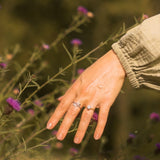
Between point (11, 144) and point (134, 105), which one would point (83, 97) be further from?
point (134, 105)

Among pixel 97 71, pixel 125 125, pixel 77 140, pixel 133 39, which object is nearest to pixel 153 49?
Answer: pixel 133 39

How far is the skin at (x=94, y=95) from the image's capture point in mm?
1276

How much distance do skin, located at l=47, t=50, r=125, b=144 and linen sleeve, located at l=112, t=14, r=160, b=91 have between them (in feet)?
0.13

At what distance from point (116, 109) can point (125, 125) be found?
15.8 inches

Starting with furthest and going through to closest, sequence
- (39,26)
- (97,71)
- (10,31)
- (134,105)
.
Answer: (134,105)
(39,26)
(10,31)
(97,71)

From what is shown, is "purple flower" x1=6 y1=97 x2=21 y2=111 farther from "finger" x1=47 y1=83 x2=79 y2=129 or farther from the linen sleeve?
the linen sleeve

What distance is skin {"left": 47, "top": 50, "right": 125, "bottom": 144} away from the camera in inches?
50.3

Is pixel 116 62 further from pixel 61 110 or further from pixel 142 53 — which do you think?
pixel 61 110

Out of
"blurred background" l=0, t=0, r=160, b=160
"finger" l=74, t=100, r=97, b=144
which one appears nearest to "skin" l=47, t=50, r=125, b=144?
"finger" l=74, t=100, r=97, b=144

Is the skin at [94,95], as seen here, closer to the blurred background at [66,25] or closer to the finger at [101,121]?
the finger at [101,121]

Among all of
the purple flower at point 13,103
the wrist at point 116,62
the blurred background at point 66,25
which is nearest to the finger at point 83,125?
the wrist at point 116,62

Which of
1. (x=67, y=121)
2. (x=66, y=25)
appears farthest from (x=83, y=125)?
(x=66, y=25)

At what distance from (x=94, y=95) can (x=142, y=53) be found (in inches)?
10.4

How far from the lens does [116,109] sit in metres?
6.47
